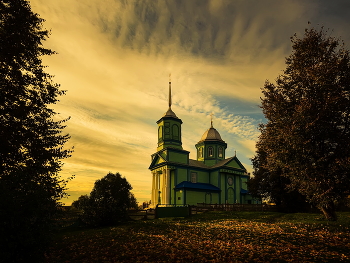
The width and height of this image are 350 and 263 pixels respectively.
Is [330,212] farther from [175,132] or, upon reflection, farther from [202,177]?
[175,132]

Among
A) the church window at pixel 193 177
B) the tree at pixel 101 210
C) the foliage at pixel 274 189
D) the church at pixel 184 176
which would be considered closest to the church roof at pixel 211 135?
the church at pixel 184 176

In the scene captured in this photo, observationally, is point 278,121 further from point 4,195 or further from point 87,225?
point 87,225

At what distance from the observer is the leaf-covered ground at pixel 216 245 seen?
39.5ft

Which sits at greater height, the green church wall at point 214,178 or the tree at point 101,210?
the green church wall at point 214,178

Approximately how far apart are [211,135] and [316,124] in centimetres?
4193

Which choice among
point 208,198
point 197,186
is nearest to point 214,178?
point 208,198

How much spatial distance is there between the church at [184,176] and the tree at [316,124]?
28650 millimetres

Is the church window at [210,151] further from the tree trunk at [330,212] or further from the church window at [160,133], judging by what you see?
the tree trunk at [330,212]

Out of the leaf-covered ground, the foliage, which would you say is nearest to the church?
the foliage

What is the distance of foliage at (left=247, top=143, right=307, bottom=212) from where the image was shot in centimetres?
3222

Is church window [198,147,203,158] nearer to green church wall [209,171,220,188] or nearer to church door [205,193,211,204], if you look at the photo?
green church wall [209,171,220,188]

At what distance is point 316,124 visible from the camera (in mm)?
17141

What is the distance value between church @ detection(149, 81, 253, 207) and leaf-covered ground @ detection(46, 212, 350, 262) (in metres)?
27.5

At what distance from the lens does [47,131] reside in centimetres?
1811
